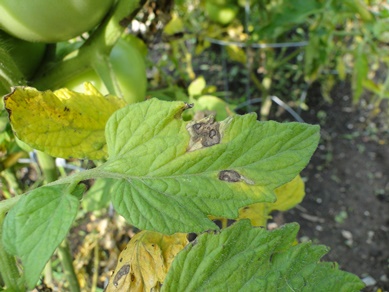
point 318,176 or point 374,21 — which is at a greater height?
point 374,21

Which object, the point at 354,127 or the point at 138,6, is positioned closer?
the point at 138,6

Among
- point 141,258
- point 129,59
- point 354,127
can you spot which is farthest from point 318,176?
point 141,258

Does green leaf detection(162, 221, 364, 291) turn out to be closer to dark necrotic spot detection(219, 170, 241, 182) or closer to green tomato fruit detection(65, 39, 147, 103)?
dark necrotic spot detection(219, 170, 241, 182)

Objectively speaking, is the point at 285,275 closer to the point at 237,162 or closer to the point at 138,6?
the point at 237,162

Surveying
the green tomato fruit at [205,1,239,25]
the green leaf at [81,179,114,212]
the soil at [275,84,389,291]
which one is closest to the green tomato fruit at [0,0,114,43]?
the green leaf at [81,179,114,212]

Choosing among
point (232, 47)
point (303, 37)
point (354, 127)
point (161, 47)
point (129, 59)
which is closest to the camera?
point (129, 59)

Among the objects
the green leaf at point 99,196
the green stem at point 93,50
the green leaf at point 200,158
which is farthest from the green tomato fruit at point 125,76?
the green leaf at point 99,196

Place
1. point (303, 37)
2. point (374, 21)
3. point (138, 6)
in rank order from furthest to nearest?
point (303, 37) < point (374, 21) < point (138, 6)

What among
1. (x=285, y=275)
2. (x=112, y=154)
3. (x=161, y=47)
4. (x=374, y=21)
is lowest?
(x=161, y=47)
